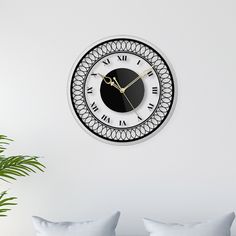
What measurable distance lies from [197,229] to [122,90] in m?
0.95

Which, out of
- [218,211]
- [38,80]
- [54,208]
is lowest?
[218,211]

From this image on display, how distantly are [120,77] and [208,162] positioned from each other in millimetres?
757

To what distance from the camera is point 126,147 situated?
2742mm

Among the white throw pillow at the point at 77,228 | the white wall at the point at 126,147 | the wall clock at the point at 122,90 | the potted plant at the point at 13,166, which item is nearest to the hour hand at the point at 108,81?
the wall clock at the point at 122,90

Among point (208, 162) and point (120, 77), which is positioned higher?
point (120, 77)

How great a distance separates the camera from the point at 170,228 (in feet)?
7.73

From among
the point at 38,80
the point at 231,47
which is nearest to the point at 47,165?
the point at 38,80

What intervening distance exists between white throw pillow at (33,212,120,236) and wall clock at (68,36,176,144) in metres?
0.55

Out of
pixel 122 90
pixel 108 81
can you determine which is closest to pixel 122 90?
pixel 122 90

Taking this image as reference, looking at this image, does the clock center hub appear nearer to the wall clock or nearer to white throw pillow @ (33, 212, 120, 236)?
the wall clock

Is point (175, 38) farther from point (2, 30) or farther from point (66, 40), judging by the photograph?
point (2, 30)

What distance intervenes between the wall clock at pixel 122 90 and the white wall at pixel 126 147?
0.19ft

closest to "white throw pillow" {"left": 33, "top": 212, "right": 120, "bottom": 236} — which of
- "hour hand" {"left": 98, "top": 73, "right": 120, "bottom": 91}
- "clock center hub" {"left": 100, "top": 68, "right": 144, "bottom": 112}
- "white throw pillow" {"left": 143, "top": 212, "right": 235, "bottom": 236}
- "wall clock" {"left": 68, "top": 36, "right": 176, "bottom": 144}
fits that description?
"white throw pillow" {"left": 143, "top": 212, "right": 235, "bottom": 236}

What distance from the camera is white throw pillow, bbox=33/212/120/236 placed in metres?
2.32
